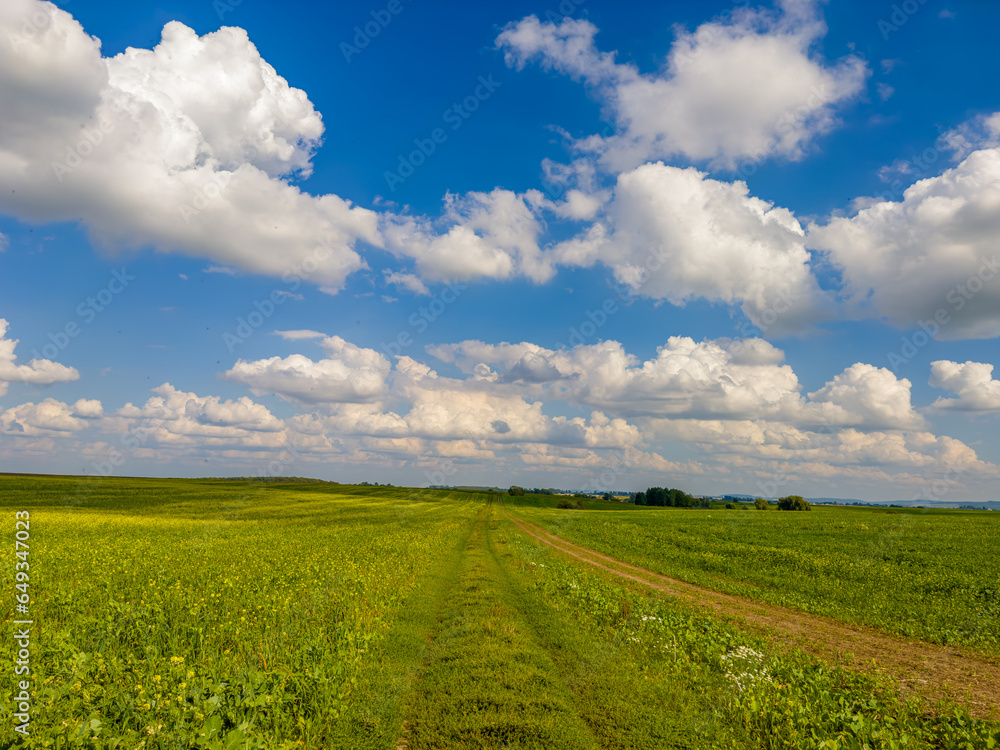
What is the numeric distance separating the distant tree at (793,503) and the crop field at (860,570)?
2754 inches

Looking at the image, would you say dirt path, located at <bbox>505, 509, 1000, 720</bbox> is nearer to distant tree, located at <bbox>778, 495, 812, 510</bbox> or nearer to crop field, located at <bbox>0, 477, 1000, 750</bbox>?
crop field, located at <bbox>0, 477, 1000, 750</bbox>

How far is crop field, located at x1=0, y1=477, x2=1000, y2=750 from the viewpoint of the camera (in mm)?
6887

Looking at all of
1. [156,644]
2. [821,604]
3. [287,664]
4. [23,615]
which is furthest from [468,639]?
[821,604]

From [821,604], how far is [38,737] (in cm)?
2555

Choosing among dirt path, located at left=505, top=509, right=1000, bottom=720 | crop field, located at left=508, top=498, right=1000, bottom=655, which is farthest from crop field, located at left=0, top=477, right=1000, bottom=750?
crop field, located at left=508, top=498, right=1000, bottom=655

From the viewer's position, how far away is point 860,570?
26.2m

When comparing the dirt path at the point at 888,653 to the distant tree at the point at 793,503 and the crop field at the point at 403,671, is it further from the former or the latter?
the distant tree at the point at 793,503

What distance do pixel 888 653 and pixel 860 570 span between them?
48.2 feet

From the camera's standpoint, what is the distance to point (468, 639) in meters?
11.9

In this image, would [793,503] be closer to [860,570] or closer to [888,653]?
[860,570]

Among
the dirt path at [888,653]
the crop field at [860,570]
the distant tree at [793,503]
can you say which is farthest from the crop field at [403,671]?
the distant tree at [793,503]

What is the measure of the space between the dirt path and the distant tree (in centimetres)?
10805

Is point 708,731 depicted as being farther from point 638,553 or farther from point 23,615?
point 638,553

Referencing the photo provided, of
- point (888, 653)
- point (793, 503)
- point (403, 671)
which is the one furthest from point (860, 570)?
point (793, 503)
